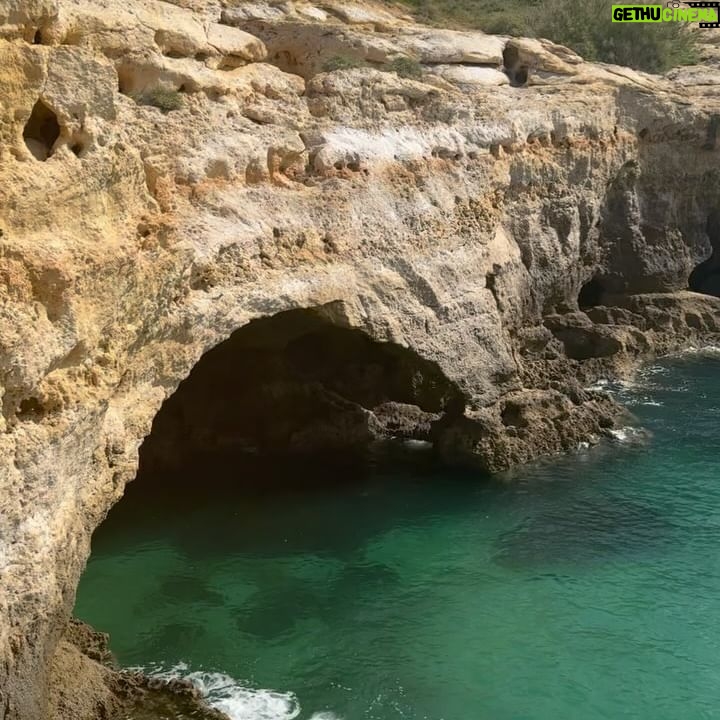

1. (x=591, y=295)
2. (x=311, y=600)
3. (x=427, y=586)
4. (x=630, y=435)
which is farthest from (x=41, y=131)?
(x=591, y=295)

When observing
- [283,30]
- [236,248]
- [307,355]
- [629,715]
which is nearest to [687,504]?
[629,715]

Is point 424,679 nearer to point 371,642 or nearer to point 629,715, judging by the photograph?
point 371,642

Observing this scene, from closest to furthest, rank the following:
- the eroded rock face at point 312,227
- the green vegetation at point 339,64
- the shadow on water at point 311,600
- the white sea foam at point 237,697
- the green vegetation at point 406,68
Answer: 1. the eroded rock face at point 312,227
2. the white sea foam at point 237,697
3. the shadow on water at point 311,600
4. the green vegetation at point 339,64
5. the green vegetation at point 406,68

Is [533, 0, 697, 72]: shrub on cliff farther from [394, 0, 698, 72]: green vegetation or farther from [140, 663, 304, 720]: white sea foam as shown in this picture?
[140, 663, 304, 720]: white sea foam

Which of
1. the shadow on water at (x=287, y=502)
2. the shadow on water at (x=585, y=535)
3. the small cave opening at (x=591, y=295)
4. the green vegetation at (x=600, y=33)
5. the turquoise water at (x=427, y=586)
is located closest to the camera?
the turquoise water at (x=427, y=586)

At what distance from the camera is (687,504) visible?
18.5 m

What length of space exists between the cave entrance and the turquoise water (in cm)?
88

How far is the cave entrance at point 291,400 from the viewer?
67.1 ft

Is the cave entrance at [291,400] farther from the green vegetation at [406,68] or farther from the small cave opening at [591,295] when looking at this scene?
the small cave opening at [591,295]

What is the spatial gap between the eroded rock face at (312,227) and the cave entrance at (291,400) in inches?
8.1

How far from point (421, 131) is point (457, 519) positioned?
7615mm

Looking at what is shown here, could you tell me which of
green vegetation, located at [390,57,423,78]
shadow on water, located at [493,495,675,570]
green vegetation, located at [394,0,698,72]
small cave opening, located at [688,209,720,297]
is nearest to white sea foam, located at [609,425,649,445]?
shadow on water, located at [493,495,675,570]

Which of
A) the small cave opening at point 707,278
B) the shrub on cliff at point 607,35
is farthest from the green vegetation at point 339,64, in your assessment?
the small cave opening at point 707,278

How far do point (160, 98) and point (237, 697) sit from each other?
336 inches
